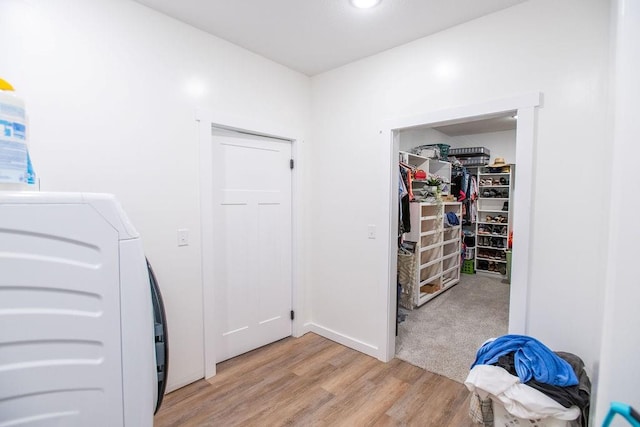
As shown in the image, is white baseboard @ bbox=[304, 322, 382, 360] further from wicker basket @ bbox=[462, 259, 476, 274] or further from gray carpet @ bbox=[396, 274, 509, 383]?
wicker basket @ bbox=[462, 259, 476, 274]

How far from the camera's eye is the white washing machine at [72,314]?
76cm

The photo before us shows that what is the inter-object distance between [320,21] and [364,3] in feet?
1.10

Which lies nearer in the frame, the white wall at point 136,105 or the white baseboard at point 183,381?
the white wall at point 136,105

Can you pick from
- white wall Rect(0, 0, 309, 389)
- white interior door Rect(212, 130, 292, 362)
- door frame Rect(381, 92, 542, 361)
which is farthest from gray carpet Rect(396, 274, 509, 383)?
white wall Rect(0, 0, 309, 389)

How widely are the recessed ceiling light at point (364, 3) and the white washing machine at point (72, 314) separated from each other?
1.77 m

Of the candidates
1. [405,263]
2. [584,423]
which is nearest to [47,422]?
[584,423]

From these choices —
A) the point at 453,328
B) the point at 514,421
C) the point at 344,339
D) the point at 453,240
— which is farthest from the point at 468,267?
the point at 514,421

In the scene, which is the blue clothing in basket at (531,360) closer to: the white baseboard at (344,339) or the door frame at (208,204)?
the white baseboard at (344,339)

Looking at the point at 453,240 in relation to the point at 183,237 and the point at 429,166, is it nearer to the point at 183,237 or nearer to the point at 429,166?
the point at 429,166

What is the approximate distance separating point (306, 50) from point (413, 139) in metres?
2.51

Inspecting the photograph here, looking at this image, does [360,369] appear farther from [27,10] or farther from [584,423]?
[27,10]

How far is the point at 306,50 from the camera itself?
7.98 feet

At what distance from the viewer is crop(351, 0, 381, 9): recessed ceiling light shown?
5.92 ft

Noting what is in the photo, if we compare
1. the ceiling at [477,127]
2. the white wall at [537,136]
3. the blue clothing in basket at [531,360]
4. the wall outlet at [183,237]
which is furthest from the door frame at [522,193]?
the ceiling at [477,127]
